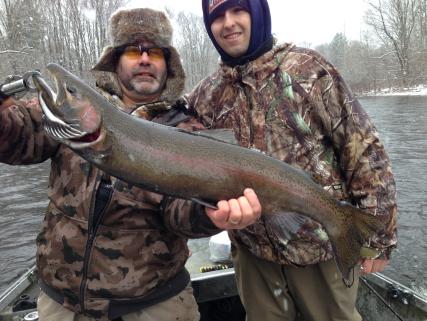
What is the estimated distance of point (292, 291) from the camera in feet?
9.88

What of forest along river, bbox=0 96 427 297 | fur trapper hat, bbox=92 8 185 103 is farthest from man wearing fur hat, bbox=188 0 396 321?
forest along river, bbox=0 96 427 297

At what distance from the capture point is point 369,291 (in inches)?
163

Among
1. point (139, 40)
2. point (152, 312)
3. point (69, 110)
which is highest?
point (139, 40)

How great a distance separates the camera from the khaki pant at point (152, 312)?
2439 mm

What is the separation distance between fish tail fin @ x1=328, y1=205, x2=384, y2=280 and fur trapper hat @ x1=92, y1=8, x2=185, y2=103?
135cm

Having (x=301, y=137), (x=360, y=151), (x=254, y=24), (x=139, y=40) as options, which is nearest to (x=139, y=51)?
(x=139, y=40)

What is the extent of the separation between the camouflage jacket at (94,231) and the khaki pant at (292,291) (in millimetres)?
802

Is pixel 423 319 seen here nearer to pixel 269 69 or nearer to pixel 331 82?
pixel 331 82

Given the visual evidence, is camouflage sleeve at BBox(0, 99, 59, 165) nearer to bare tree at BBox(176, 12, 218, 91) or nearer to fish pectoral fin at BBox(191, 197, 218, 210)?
fish pectoral fin at BBox(191, 197, 218, 210)

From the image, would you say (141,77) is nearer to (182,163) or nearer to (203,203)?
(182,163)

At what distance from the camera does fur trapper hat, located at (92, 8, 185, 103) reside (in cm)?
297

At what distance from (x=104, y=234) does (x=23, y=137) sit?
2.37 ft

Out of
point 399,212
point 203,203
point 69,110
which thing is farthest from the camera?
A: point 399,212

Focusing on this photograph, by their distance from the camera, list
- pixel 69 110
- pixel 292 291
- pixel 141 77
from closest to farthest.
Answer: pixel 69 110 < pixel 141 77 < pixel 292 291
